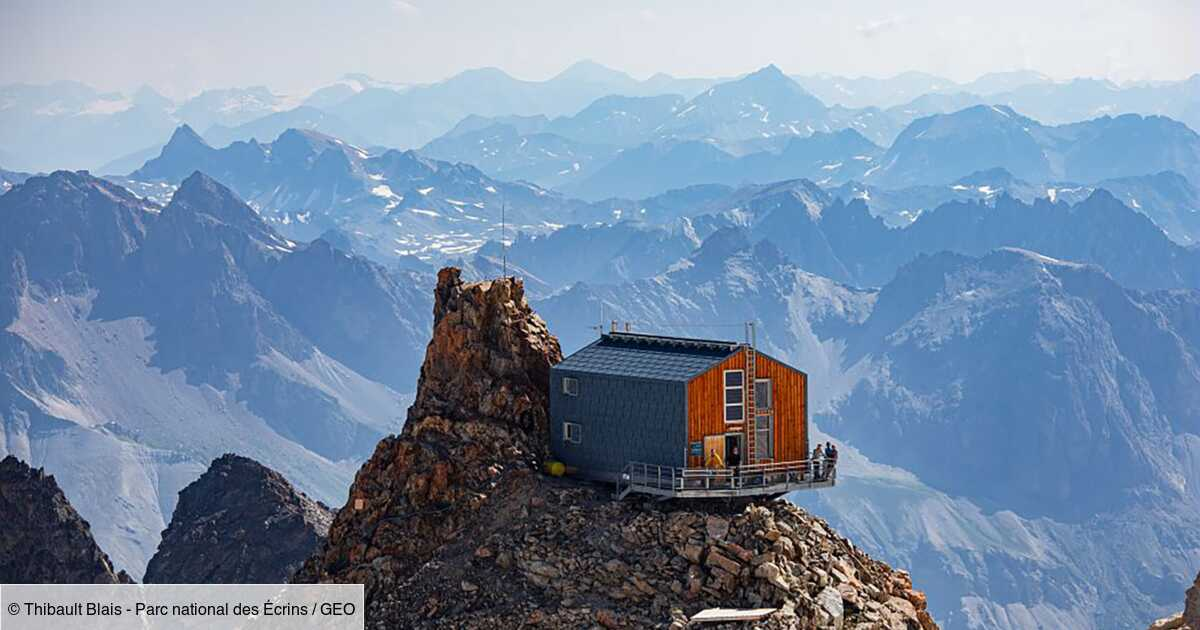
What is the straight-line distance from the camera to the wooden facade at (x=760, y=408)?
58.9 meters

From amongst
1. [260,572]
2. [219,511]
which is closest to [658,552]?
[260,572]

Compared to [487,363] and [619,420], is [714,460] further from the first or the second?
[487,363]

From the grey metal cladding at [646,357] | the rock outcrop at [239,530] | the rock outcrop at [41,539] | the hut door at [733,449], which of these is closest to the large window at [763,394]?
the hut door at [733,449]

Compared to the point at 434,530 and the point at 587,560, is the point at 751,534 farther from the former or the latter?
the point at 434,530

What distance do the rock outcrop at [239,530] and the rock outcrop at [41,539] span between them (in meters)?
7.21

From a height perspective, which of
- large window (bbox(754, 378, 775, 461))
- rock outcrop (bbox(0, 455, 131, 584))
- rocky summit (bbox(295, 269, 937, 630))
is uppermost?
rock outcrop (bbox(0, 455, 131, 584))

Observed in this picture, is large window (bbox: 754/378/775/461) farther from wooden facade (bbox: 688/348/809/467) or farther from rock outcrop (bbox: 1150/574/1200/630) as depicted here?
rock outcrop (bbox: 1150/574/1200/630)

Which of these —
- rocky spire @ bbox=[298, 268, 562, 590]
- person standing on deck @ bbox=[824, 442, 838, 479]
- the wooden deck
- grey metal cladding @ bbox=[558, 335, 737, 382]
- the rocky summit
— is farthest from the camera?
person standing on deck @ bbox=[824, 442, 838, 479]

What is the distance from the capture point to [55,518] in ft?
448

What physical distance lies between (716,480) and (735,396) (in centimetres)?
349

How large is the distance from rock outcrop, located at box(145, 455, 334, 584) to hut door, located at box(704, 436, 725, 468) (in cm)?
7883

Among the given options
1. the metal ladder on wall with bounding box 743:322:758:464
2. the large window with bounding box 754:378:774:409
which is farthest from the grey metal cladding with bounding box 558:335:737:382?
the large window with bounding box 754:378:774:409

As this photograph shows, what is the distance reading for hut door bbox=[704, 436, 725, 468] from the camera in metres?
59.0

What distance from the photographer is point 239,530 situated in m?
149
